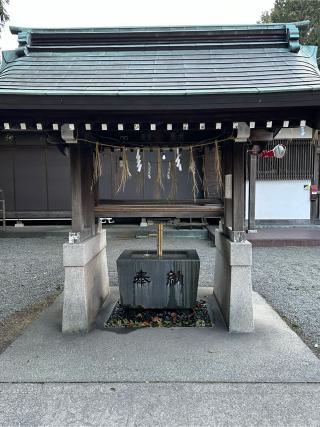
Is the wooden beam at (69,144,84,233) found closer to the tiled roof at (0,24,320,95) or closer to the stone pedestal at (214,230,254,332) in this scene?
the tiled roof at (0,24,320,95)

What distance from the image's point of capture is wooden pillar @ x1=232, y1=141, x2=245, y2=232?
417 cm

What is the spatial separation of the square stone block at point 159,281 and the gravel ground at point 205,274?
1.51 meters

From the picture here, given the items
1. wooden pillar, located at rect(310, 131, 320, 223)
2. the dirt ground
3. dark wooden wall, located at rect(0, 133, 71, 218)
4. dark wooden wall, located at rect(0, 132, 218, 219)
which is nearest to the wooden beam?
the dirt ground

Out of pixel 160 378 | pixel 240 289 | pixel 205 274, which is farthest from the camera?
pixel 205 274

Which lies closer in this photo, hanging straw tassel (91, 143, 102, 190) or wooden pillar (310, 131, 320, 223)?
hanging straw tassel (91, 143, 102, 190)

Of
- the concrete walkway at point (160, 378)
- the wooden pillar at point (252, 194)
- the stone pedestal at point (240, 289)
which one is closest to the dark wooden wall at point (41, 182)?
the wooden pillar at point (252, 194)

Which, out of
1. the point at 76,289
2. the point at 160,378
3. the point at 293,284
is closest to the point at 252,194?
the point at 293,284

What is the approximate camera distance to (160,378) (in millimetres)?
3088

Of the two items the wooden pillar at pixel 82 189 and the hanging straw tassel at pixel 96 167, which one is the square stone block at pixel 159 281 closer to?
the wooden pillar at pixel 82 189

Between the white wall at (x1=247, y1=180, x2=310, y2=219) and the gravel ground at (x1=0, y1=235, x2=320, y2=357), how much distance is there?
253cm

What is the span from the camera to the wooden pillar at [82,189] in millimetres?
4203

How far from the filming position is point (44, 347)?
3.75m

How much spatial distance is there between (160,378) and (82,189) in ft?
7.88

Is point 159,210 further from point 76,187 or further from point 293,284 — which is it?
point 293,284
